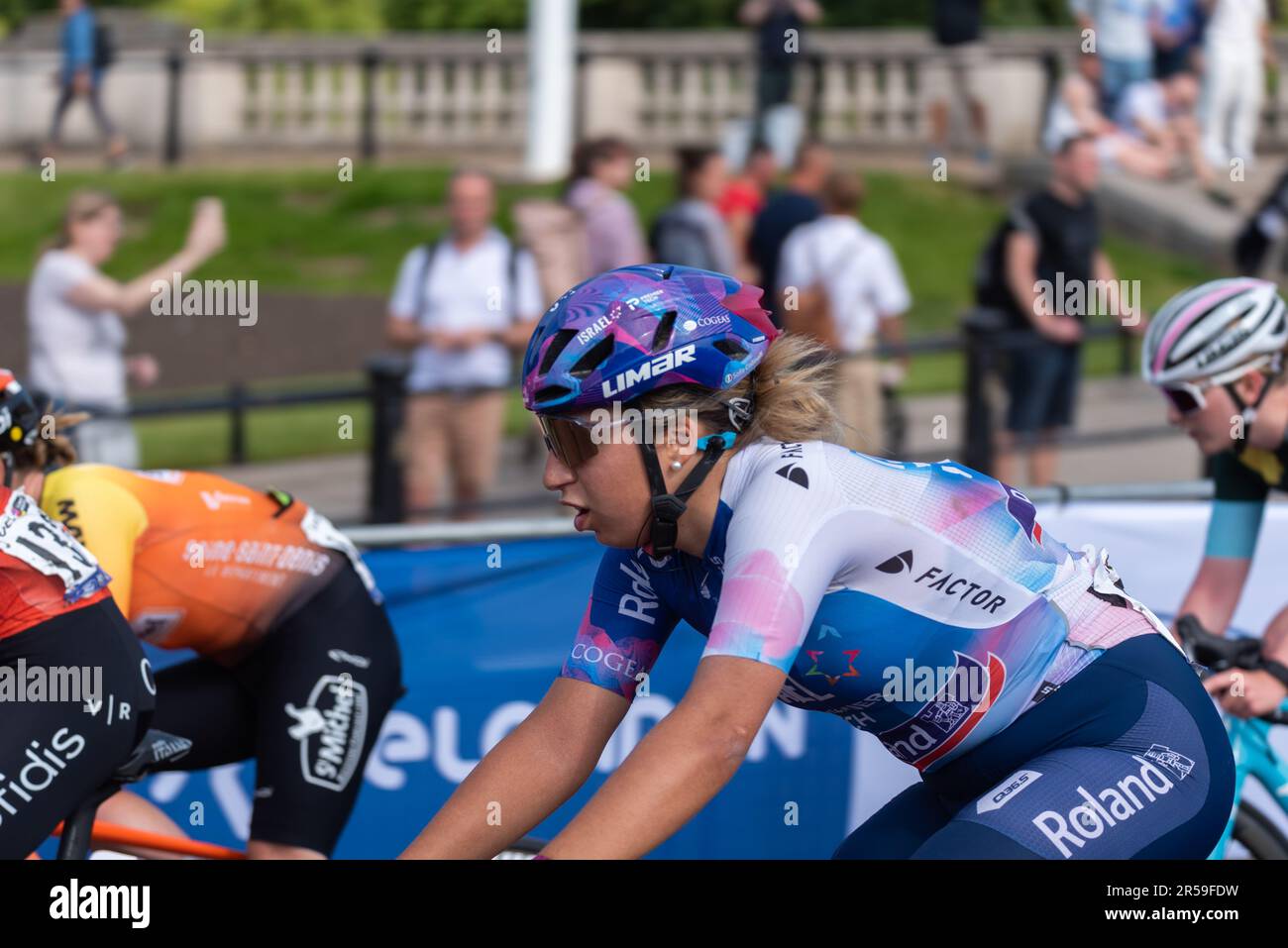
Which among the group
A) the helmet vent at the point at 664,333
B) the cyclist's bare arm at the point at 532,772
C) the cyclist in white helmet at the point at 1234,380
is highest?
the helmet vent at the point at 664,333

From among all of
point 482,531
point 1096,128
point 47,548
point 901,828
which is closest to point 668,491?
point 901,828

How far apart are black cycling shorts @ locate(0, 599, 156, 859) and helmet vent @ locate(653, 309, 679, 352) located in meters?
1.52

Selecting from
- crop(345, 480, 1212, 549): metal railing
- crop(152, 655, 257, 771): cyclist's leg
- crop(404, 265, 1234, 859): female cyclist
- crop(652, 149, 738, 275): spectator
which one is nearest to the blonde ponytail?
crop(404, 265, 1234, 859): female cyclist

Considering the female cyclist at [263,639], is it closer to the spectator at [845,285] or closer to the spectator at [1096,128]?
the spectator at [845,285]

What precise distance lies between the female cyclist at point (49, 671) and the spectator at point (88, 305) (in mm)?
4287

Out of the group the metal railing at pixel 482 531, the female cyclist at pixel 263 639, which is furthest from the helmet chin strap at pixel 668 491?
the metal railing at pixel 482 531

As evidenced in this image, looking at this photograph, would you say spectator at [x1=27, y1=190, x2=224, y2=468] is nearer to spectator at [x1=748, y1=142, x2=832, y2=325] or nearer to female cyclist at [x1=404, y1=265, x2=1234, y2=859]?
spectator at [x1=748, y1=142, x2=832, y2=325]

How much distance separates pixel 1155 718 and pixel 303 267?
16.7 meters

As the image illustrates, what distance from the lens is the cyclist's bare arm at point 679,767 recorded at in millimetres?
2914

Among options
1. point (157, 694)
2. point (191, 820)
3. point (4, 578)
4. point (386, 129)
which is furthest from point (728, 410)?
point (386, 129)

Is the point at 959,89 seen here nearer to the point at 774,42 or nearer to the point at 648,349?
the point at 774,42

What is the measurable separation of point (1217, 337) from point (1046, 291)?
5149mm

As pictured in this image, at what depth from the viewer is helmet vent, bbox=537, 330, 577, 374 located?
324cm

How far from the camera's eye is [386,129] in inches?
915
